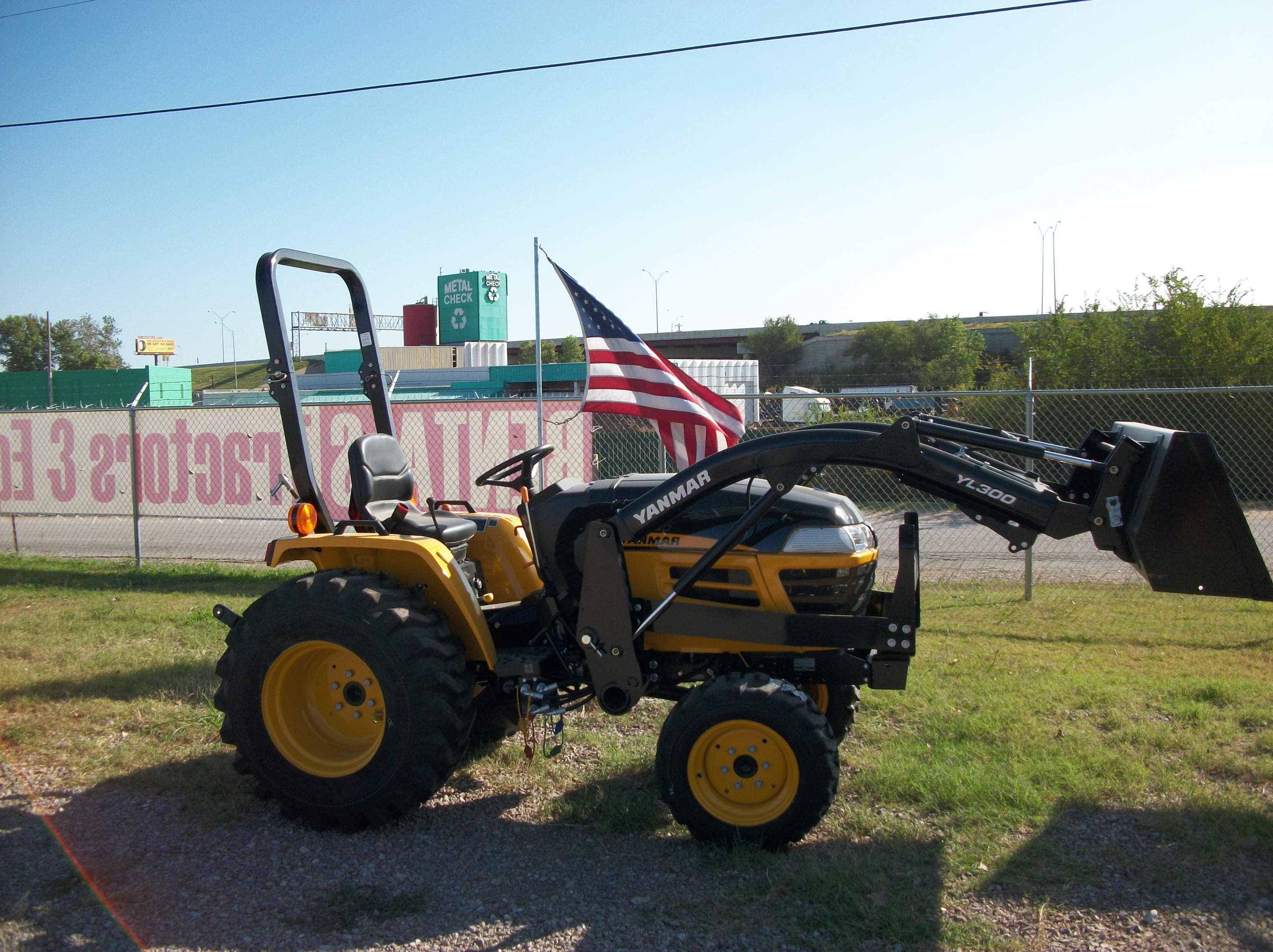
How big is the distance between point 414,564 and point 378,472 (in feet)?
1.89

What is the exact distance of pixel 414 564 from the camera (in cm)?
413

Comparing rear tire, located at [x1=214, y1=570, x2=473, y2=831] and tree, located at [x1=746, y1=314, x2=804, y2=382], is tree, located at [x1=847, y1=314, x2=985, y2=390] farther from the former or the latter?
rear tire, located at [x1=214, y1=570, x2=473, y2=831]

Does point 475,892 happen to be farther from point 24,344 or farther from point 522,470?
point 24,344

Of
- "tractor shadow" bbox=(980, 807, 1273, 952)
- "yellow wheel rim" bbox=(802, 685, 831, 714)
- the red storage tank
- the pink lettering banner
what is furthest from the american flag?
the red storage tank

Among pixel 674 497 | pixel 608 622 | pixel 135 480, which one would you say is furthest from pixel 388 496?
pixel 135 480

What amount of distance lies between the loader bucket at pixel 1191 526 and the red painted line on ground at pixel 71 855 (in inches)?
142

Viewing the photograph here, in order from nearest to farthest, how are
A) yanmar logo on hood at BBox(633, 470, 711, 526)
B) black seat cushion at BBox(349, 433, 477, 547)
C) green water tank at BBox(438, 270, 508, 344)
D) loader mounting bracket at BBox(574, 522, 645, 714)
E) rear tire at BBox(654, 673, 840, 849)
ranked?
rear tire at BBox(654, 673, 840, 849)
yanmar logo on hood at BBox(633, 470, 711, 526)
loader mounting bracket at BBox(574, 522, 645, 714)
black seat cushion at BBox(349, 433, 477, 547)
green water tank at BBox(438, 270, 508, 344)

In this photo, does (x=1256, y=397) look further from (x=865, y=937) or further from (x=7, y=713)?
(x=7, y=713)

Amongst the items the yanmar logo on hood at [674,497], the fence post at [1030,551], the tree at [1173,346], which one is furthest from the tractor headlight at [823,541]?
the tree at [1173,346]

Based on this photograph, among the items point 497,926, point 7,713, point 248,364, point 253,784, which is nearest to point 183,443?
point 7,713

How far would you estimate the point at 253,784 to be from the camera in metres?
4.42

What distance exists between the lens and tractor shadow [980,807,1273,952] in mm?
3260

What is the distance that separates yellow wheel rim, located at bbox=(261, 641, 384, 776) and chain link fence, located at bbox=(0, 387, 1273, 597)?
179 inches

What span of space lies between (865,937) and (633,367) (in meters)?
4.26
